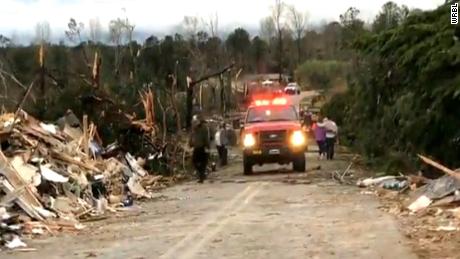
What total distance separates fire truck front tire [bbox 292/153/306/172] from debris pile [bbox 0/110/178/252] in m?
5.36

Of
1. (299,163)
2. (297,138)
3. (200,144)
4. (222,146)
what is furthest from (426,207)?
(222,146)

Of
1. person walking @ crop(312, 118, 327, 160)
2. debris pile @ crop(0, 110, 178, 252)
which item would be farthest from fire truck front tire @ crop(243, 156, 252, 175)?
person walking @ crop(312, 118, 327, 160)

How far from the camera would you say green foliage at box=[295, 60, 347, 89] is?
A: 267 feet

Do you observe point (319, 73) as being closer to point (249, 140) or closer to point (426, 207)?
point (249, 140)

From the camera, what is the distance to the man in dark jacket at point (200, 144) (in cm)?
2497

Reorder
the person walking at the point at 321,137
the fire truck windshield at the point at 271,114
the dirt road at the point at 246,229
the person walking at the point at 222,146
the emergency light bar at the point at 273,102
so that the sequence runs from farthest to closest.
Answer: the person walking at the point at 321,137, the person walking at the point at 222,146, the emergency light bar at the point at 273,102, the fire truck windshield at the point at 271,114, the dirt road at the point at 246,229

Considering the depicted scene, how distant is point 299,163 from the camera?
90.9 ft

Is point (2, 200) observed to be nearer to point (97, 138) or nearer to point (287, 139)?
point (97, 138)

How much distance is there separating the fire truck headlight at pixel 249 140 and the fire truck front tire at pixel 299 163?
1.41 meters

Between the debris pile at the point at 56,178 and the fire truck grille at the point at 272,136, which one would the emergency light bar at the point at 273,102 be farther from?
the debris pile at the point at 56,178

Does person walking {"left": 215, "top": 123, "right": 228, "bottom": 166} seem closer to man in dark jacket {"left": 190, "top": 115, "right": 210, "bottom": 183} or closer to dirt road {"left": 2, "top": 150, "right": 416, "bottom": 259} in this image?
man in dark jacket {"left": 190, "top": 115, "right": 210, "bottom": 183}

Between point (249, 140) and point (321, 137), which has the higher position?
point (249, 140)

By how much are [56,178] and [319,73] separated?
68.1m

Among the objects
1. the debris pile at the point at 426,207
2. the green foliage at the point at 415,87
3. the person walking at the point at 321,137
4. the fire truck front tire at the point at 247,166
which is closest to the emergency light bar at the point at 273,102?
the fire truck front tire at the point at 247,166
